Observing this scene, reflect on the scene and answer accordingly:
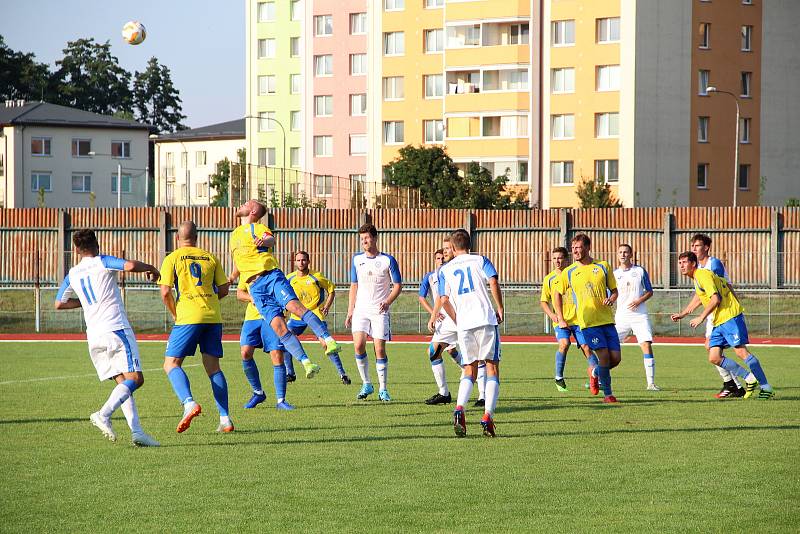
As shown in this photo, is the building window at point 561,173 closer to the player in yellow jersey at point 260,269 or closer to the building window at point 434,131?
the building window at point 434,131

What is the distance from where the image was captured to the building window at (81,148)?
89125 mm

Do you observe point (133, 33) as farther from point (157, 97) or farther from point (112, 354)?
point (157, 97)

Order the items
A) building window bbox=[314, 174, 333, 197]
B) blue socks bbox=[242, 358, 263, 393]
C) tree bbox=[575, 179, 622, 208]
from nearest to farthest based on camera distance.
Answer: blue socks bbox=[242, 358, 263, 393]
building window bbox=[314, 174, 333, 197]
tree bbox=[575, 179, 622, 208]

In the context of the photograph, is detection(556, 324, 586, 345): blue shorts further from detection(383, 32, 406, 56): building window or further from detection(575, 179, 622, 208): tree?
detection(383, 32, 406, 56): building window

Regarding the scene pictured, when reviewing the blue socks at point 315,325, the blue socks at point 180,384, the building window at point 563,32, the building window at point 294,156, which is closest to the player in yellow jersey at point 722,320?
the blue socks at point 315,325

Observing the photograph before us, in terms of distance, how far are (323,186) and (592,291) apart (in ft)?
116

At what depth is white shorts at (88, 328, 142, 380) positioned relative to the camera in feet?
34.7

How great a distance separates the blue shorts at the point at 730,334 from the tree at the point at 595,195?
144ft

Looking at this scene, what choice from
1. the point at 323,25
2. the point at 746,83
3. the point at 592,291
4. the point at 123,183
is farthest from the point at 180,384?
the point at 123,183

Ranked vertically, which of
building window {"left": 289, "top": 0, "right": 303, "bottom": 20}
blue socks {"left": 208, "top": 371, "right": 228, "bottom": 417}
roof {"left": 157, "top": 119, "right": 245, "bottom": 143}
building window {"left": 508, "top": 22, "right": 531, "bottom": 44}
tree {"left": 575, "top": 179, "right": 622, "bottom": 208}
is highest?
building window {"left": 289, "top": 0, "right": 303, "bottom": 20}

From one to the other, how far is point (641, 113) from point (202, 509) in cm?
5887

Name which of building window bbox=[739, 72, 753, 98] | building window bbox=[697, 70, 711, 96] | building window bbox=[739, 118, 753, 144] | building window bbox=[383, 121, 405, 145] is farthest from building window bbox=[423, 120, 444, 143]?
building window bbox=[739, 72, 753, 98]

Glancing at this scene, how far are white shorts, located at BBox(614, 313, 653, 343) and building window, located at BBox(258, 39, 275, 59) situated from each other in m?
69.8

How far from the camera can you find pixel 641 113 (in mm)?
63719
